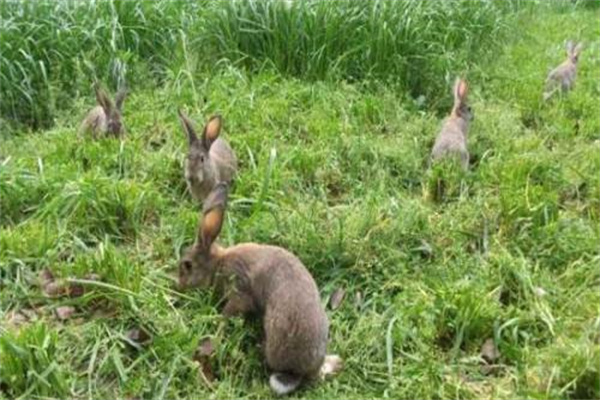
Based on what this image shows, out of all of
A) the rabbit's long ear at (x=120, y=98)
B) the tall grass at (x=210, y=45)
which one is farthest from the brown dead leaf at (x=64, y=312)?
the tall grass at (x=210, y=45)

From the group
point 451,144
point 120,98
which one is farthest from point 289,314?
point 120,98

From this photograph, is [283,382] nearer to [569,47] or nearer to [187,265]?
[187,265]

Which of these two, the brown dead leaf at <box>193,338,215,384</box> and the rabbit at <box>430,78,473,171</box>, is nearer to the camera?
the brown dead leaf at <box>193,338,215,384</box>

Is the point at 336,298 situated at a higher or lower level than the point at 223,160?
lower

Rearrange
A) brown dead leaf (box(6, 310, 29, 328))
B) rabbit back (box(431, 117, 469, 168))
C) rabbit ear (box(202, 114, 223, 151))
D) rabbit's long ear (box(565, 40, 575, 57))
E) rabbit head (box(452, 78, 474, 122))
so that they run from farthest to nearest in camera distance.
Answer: rabbit's long ear (box(565, 40, 575, 57)), rabbit head (box(452, 78, 474, 122)), rabbit back (box(431, 117, 469, 168)), rabbit ear (box(202, 114, 223, 151)), brown dead leaf (box(6, 310, 29, 328))

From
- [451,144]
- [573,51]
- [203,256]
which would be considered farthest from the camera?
[573,51]

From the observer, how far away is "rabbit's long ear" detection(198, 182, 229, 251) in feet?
11.8

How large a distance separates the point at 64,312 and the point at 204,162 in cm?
113

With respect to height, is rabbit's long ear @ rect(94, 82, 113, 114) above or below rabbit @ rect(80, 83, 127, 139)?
above

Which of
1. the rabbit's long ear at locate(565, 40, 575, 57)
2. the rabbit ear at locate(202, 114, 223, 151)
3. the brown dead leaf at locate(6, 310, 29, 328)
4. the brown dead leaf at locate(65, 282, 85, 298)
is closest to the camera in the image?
the brown dead leaf at locate(6, 310, 29, 328)

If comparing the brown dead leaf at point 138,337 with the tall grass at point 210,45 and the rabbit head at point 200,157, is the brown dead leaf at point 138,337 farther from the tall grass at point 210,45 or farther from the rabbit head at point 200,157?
the tall grass at point 210,45

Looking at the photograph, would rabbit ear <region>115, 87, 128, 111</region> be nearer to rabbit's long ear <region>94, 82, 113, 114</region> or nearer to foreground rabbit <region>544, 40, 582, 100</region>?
rabbit's long ear <region>94, 82, 113, 114</region>

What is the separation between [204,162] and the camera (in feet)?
14.4

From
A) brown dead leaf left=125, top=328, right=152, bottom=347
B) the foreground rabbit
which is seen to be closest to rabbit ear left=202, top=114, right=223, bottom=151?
brown dead leaf left=125, top=328, right=152, bottom=347
